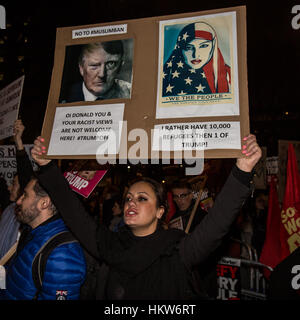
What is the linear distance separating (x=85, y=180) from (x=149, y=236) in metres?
1.02

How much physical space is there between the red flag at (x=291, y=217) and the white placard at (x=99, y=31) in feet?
9.88

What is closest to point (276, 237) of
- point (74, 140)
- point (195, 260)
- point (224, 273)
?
point (224, 273)

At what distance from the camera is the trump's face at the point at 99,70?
1.85 metres

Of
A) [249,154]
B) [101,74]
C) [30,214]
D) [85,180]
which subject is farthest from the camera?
[85,180]

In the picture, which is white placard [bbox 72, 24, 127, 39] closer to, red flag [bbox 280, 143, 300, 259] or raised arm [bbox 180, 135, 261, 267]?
raised arm [bbox 180, 135, 261, 267]

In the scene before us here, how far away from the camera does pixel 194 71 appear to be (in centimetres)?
173

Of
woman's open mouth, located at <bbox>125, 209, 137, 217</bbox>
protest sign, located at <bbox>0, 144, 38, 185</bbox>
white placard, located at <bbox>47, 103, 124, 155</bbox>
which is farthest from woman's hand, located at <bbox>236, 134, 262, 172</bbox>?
protest sign, located at <bbox>0, 144, 38, 185</bbox>

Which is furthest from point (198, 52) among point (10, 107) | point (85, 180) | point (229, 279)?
point (229, 279)

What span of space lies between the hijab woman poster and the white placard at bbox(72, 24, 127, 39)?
295 millimetres

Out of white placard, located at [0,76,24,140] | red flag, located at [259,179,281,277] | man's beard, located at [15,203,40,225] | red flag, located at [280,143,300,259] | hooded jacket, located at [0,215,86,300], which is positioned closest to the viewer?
hooded jacket, located at [0,215,86,300]

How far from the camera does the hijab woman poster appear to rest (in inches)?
64.9

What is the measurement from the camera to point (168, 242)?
1942 millimetres

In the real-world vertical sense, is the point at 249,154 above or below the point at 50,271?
above

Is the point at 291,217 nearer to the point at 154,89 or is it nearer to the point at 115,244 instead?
the point at 115,244
